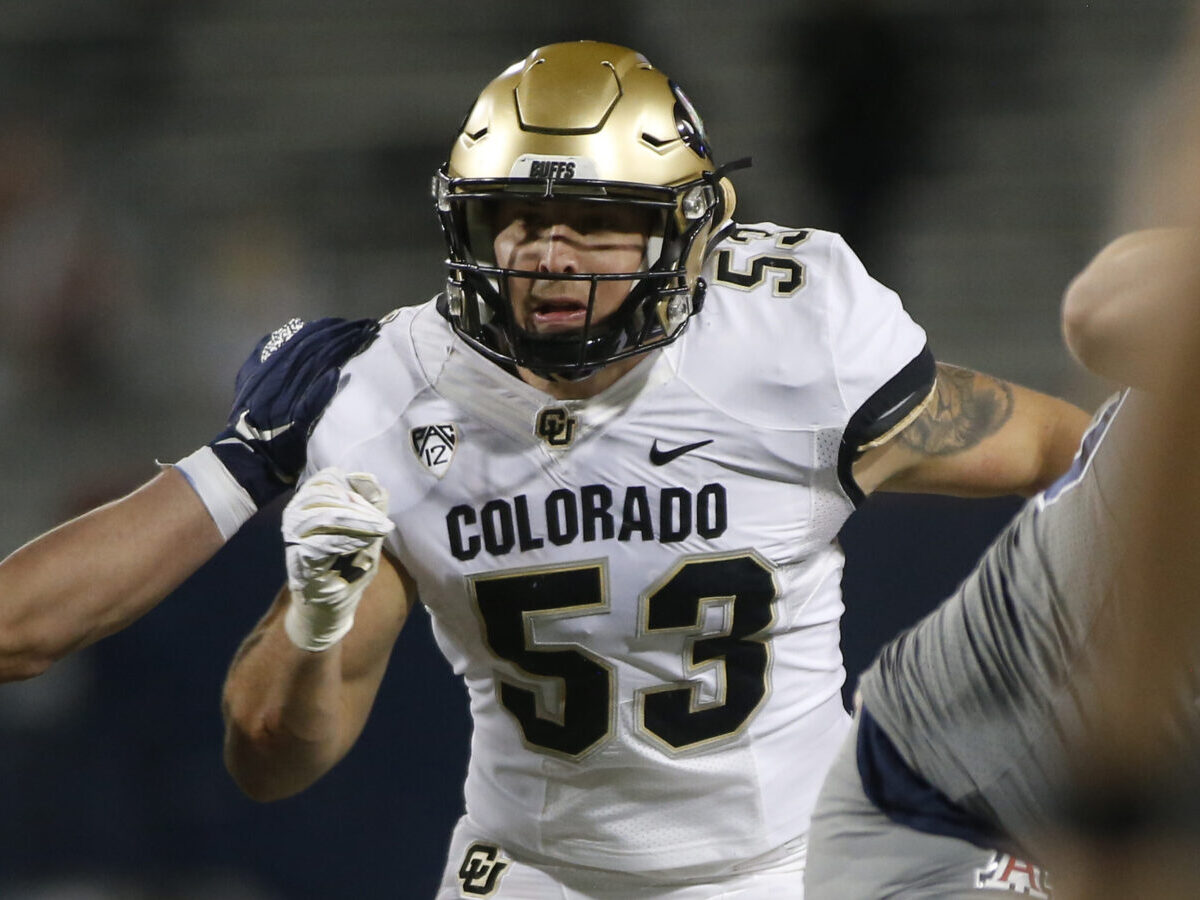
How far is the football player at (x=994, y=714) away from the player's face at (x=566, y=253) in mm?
589

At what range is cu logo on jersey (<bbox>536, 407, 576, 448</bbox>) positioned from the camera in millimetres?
1962

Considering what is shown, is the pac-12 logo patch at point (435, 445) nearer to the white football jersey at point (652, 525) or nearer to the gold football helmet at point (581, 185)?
the white football jersey at point (652, 525)

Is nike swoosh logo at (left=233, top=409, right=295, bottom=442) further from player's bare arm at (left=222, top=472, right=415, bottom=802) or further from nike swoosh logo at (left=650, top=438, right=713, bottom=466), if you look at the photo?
nike swoosh logo at (left=650, top=438, right=713, bottom=466)

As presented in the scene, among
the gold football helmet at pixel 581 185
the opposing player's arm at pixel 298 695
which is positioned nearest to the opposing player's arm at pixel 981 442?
the gold football helmet at pixel 581 185

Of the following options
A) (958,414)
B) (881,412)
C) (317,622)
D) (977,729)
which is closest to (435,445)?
(317,622)

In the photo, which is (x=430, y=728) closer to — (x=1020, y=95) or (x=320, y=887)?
(x=320, y=887)

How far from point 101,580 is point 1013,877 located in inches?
49.1

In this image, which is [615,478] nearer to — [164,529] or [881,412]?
[881,412]

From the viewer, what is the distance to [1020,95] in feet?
16.2

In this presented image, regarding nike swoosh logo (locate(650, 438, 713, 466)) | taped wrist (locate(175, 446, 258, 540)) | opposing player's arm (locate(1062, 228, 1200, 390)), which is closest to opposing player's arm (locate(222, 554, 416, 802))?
taped wrist (locate(175, 446, 258, 540))

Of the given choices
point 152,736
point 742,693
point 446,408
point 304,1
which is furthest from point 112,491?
point 304,1

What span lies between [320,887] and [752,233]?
1.85 m

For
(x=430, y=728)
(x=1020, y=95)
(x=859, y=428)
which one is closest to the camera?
(x=859, y=428)

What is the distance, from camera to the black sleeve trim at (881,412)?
193 cm
